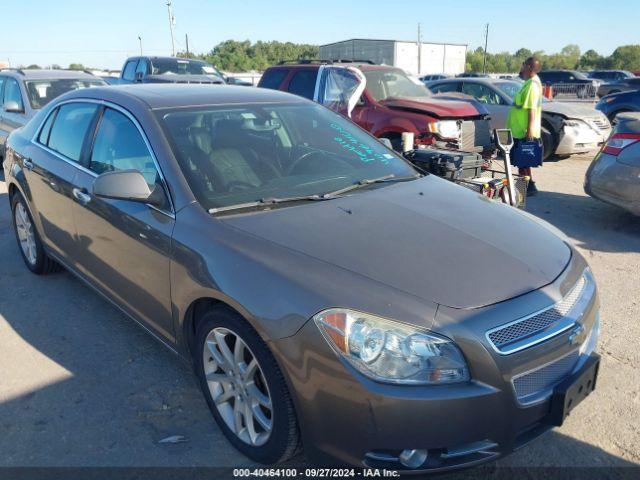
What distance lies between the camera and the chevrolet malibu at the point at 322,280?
2.04 m

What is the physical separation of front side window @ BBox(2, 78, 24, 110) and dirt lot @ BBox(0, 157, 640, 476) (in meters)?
5.34

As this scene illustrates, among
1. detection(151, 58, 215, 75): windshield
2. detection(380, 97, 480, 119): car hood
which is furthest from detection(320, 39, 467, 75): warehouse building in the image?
detection(380, 97, 480, 119): car hood

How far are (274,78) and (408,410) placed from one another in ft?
26.5

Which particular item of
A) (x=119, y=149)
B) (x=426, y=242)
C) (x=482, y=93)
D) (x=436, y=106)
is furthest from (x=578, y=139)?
(x=119, y=149)

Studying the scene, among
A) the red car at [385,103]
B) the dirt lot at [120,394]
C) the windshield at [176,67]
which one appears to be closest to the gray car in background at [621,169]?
the dirt lot at [120,394]

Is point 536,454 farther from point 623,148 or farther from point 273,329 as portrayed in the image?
point 623,148

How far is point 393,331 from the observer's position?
2.05 metres

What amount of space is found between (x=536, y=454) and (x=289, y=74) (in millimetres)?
7581

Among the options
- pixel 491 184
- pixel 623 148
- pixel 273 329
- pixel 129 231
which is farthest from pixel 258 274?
pixel 623 148

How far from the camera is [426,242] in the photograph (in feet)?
8.42

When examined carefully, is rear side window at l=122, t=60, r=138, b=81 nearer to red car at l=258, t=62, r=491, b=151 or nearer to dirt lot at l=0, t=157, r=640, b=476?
red car at l=258, t=62, r=491, b=151

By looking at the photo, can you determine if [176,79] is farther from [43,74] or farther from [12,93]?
[12,93]

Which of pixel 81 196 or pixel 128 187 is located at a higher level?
pixel 128 187

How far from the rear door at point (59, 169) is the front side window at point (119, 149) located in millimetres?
205
